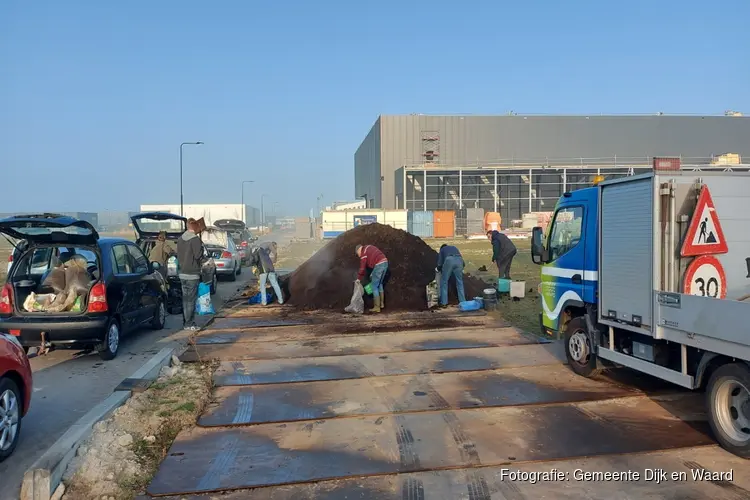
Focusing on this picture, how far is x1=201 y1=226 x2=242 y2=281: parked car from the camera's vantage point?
764 inches

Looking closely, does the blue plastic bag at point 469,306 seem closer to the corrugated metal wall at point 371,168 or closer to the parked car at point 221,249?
the parked car at point 221,249

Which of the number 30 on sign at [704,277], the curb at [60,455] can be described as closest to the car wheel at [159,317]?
the curb at [60,455]

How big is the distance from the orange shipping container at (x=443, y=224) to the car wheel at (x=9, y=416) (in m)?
44.5

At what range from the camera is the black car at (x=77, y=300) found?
26.9 feet

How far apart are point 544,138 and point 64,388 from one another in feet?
183

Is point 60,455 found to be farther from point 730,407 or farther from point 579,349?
point 579,349

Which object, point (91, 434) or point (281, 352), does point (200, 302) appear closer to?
point (281, 352)

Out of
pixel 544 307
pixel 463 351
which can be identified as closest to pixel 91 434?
pixel 463 351

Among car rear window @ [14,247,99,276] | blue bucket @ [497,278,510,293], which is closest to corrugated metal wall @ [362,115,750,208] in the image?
blue bucket @ [497,278,510,293]

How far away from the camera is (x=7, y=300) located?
27.5ft

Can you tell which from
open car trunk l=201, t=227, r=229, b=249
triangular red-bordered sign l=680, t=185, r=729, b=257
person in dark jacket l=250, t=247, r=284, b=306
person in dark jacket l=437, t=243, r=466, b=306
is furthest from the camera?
open car trunk l=201, t=227, r=229, b=249

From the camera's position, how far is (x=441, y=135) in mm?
55781

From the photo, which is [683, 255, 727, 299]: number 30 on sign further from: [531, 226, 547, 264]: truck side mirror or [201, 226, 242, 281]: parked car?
[201, 226, 242, 281]: parked car

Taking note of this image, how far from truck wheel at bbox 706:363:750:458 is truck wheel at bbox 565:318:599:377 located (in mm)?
2088
